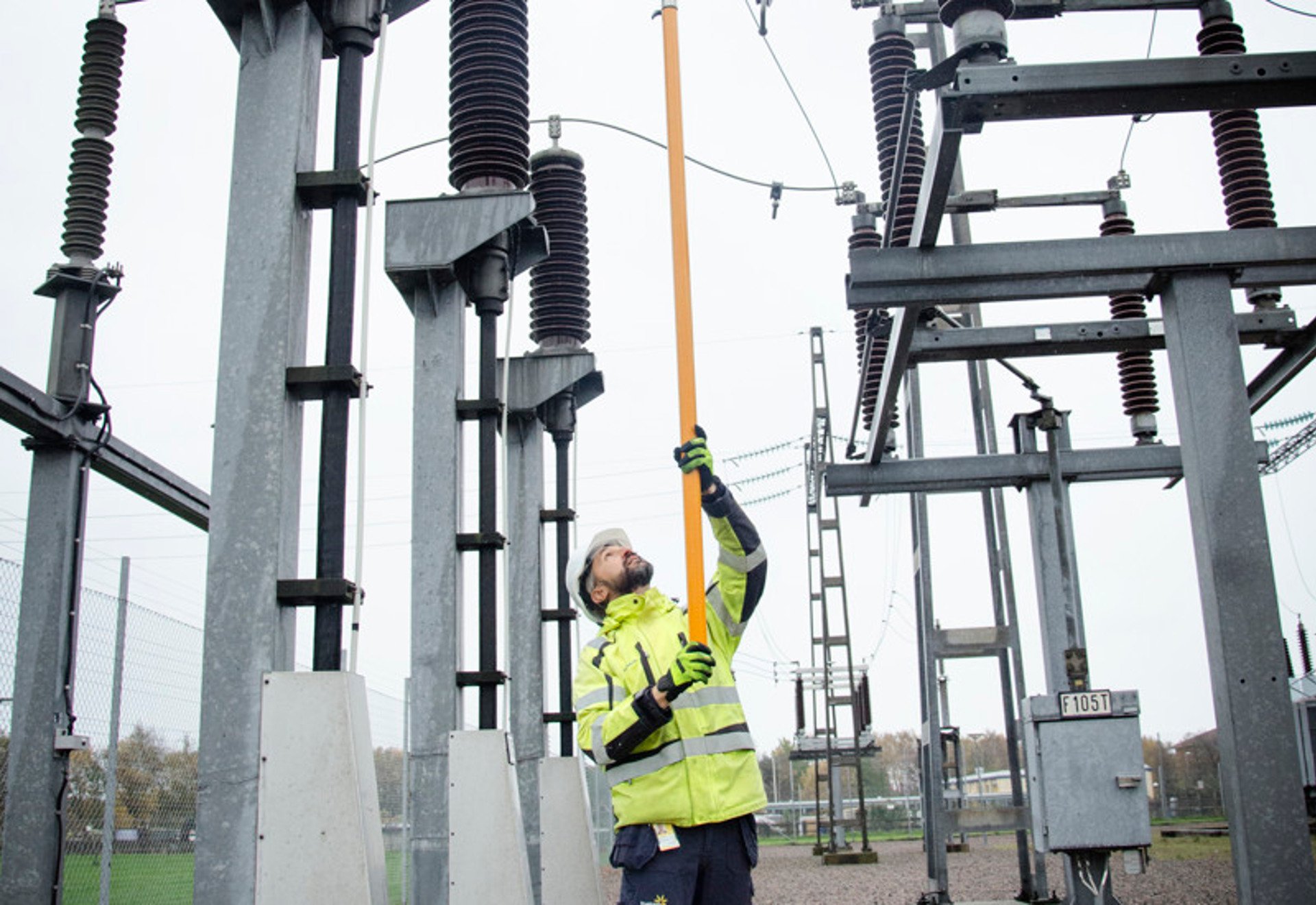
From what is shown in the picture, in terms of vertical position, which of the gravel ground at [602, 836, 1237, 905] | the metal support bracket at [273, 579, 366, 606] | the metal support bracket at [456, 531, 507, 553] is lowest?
the gravel ground at [602, 836, 1237, 905]

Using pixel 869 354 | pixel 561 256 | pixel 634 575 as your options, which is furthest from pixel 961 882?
pixel 634 575

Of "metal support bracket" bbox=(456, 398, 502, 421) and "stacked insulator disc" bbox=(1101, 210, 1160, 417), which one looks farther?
"stacked insulator disc" bbox=(1101, 210, 1160, 417)

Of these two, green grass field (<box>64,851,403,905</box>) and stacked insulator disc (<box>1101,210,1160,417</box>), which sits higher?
stacked insulator disc (<box>1101,210,1160,417</box>)

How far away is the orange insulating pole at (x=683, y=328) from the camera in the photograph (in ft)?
12.0

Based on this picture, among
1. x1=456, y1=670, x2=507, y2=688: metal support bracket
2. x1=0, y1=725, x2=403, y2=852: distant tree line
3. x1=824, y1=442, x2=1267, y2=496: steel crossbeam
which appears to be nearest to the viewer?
x1=456, y1=670, x2=507, y2=688: metal support bracket

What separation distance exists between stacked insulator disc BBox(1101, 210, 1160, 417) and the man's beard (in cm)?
590

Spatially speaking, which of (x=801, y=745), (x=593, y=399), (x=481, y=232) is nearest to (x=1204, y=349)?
(x=481, y=232)

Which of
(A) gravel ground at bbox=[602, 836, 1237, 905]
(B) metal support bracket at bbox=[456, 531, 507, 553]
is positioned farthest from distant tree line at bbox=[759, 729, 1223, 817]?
(B) metal support bracket at bbox=[456, 531, 507, 553]

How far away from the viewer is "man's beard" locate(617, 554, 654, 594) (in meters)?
4.29

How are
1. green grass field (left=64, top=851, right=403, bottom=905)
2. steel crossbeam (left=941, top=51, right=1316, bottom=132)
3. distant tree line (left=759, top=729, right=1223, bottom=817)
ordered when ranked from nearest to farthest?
steel crossbeam (left=941, top=51, right=1316, bottom=132), green grass field (left=64, top=851, right=403, bottom=905), distant tree line (left=759, top=729, right=1223, bottom=817)

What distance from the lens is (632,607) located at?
166 inches

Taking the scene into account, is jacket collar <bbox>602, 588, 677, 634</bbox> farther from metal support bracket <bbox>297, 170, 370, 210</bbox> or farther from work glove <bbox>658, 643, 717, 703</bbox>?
metal support bracket <bbox>297, 170, 370, 210</bbox>

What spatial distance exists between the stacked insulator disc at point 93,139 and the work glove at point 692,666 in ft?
20.9

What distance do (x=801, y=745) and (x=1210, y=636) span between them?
15.6 m
